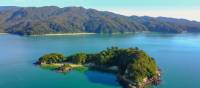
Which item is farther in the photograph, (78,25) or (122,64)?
(78,25)

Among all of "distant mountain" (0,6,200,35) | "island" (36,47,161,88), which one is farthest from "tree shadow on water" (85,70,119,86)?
"distant mountain" (0,6,200,35)

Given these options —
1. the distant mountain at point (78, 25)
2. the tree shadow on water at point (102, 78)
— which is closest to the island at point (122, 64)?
the tree shadow on water at point (102, 78)

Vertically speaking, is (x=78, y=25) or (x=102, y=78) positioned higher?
(x=78, y=25)

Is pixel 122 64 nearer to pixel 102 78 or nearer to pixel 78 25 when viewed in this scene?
pixel 102 78

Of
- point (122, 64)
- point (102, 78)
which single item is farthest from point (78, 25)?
point (102, 78)

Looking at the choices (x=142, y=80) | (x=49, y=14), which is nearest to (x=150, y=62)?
(x=142, y=80)

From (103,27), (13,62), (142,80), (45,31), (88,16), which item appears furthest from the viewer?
(88,16)

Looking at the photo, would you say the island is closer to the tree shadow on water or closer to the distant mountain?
the tree shadow on water

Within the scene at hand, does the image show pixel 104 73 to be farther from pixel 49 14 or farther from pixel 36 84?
pixel 49 14
